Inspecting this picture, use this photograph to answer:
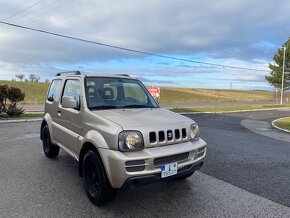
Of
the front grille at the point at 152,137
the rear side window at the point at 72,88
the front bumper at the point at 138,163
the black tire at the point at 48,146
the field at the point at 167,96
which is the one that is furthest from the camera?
the field at the point at 167,96

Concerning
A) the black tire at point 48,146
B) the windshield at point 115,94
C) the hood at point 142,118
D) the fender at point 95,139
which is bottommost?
the black tire at point 48,146

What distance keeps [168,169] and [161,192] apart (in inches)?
38.8

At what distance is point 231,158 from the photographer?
7.45m

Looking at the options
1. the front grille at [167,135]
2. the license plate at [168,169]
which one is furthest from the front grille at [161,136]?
the license plate at [168,169]

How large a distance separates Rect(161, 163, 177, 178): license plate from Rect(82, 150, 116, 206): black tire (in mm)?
737

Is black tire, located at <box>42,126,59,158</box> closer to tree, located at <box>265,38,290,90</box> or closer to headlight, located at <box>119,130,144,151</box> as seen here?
headlight, located at <box>119,130,144,151</box>

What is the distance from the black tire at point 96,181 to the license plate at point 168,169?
737 millimetres

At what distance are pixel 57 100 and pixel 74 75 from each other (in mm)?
850

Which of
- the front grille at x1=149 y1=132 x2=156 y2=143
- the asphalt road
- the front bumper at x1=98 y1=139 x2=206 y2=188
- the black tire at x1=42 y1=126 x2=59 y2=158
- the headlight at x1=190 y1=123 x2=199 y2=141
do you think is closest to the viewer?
the front bumper at x1=98 y1=139 x2=206 y2=188

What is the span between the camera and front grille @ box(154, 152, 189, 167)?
389 centimetres

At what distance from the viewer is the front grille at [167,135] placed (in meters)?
4.00

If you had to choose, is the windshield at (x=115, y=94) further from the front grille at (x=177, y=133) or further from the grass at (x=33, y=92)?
the grass at (x=33, y=92)

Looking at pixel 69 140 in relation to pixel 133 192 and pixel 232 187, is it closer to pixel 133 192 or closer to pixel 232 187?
pixel 133 192

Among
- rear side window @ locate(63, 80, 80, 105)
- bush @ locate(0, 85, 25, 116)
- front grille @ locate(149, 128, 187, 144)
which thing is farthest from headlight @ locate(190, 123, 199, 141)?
bush @ locate(0, 85, 25, 116)
